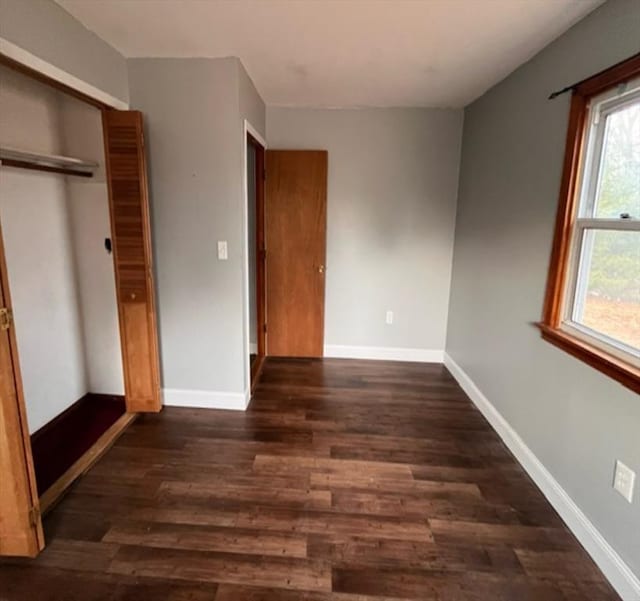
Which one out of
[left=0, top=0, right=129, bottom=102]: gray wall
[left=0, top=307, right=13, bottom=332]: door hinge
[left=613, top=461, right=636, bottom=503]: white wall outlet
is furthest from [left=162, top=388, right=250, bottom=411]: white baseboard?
[left=613, top=461, right=636, bottom=503]: white wall outlet

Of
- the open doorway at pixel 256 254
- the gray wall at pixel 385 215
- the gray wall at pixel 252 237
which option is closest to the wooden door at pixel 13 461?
the open doorway at pixel 256 254

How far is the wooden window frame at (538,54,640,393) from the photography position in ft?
5.35

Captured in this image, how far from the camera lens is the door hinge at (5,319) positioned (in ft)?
4.85

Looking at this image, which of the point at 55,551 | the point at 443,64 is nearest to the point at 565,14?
the point at 443,64

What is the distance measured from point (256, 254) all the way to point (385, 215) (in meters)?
→ 1.31

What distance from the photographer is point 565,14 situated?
6.10 ft

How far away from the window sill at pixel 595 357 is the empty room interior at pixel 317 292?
1cm

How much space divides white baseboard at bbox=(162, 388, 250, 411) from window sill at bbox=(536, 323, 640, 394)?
82.2 inches

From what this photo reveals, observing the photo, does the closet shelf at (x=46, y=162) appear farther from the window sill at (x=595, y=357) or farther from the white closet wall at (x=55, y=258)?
the window sill at (x=595, y=357)

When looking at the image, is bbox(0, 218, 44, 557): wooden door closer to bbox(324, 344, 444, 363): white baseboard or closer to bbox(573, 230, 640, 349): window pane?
bbox(573, 230, 640, 349): window pane

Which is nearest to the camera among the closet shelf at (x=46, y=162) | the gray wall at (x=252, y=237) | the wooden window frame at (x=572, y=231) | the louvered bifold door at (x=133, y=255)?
the wooden window frame at (x=572, y=231)

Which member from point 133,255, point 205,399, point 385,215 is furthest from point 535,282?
point 133,255

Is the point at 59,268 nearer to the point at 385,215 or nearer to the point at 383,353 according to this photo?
the point at 385,215

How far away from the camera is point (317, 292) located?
12.7 feet
